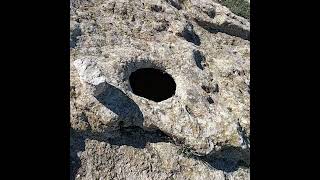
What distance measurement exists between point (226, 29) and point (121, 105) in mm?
9468

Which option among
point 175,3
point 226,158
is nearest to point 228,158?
point 226,158

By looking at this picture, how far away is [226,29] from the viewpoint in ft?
66.5

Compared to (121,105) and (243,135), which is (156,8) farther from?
(243,135)

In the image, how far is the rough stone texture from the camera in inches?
490

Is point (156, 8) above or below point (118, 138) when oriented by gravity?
above

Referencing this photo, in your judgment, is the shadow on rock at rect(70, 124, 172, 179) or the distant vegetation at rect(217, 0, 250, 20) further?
the distant vegetation at rect(217, 0, 250, 20)

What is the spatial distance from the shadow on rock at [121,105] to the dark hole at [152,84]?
2.05 m

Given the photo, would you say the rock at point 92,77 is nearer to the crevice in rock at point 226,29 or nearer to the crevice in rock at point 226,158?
the crevice in rock at point 226,158

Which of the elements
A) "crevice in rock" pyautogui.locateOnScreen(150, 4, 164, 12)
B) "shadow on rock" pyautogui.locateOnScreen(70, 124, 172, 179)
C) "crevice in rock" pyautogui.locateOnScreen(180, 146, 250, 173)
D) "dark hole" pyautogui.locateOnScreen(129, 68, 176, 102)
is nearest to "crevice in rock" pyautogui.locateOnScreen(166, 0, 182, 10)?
"crevice in rock" pyautogui.locateOnScreen(150, 4, 164, 12)

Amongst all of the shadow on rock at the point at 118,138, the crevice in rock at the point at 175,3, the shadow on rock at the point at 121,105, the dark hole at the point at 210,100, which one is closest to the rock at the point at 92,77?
the shadow on rock at the point at 121,105

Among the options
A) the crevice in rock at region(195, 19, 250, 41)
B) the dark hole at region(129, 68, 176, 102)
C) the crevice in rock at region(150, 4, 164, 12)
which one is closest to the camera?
the dark hole at region(129, 68, 176, 102)

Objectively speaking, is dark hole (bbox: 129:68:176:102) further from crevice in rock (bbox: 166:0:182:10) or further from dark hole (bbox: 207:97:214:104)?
crevice in rock (bbox: 166:0:182:10)

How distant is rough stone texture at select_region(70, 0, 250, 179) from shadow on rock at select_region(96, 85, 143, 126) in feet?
0.11

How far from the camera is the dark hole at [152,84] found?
49.5 ft
